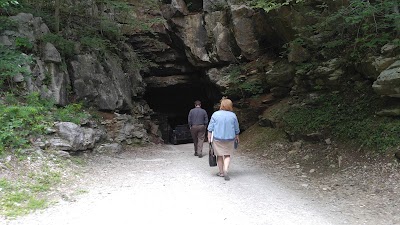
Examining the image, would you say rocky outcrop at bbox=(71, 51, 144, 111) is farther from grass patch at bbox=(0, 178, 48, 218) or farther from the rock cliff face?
grass patch at bbox=(0, 178, 48, 218)

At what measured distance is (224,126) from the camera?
613cm

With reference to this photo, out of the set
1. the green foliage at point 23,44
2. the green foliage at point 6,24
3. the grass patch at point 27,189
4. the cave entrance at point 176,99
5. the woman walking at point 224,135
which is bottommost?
the cave entrance at point 176,99

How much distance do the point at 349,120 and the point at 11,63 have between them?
8842 mm

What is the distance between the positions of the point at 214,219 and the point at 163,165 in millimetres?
4233

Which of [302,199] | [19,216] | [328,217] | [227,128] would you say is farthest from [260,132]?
[19,216]

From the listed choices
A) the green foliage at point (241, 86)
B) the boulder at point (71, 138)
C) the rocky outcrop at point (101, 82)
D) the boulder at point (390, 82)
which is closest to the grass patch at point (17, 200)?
the boulder at point (71, 138)

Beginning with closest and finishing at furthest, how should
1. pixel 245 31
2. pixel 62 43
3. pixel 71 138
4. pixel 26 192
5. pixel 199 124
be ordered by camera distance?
pixel 26 192
pixel 71 138
pixel 199 124
pixel 62 43
pixel 245 31

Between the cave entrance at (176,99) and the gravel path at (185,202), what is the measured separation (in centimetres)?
1306

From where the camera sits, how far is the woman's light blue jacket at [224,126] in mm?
6098

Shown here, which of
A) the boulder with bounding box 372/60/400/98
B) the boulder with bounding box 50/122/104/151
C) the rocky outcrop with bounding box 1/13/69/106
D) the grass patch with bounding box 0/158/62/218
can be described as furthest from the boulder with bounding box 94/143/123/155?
the boulder with bounding box 372/60/400/98

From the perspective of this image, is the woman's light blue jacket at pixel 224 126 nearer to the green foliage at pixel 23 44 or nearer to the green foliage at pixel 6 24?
the green foliage at pixel 23 44

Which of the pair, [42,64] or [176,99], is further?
[176,99]

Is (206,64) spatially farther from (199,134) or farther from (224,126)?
(224,126)

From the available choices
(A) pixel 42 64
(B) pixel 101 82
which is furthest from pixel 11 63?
(B) pixel 101 82
